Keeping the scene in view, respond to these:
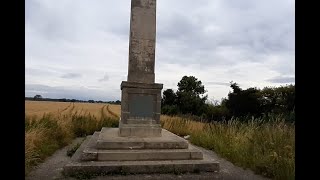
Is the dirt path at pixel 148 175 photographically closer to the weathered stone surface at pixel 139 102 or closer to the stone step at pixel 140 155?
the stone step at pixel 140 155

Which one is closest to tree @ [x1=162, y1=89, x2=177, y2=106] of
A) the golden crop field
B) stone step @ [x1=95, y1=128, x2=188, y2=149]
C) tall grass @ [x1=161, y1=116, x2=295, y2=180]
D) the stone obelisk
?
the golden crop field

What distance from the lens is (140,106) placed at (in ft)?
29.5

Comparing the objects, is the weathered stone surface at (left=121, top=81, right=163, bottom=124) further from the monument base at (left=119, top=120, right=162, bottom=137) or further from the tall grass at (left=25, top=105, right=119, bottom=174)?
the tall grass at (left=25, top=105, right=119, bottom=174)

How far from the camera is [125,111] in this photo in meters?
8.86

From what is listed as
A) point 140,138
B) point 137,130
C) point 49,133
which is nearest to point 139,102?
point 137,130

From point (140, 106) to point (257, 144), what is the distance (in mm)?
3455

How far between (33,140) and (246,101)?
22.3 m

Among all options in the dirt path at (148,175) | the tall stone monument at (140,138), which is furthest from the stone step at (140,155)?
the dirt path at (148,175)

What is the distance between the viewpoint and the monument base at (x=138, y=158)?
22.3 feet

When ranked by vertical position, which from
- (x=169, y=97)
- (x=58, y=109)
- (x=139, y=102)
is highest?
(x=169, y=97)

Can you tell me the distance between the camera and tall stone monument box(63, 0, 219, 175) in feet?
23.1

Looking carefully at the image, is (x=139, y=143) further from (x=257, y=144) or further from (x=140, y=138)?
(x=257, y=144)
